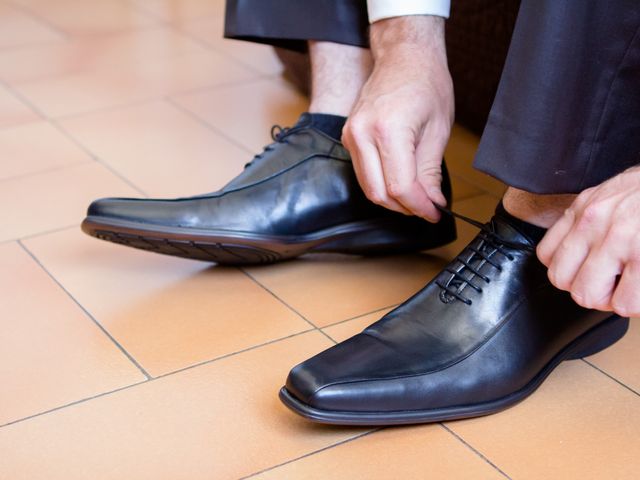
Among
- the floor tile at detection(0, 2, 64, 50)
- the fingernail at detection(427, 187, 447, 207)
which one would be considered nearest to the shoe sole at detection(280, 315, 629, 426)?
the fingernail at detection(427, 187, 447, 207)

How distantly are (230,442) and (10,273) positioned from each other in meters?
0.47

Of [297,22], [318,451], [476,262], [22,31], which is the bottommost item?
[22,31]

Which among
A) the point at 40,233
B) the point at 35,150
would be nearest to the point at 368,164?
the point at 40,233

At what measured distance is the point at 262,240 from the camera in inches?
44.8

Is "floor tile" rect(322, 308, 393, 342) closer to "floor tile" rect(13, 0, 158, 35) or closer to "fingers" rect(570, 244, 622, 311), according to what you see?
"fingers" rect(570, 244, 622, 311)

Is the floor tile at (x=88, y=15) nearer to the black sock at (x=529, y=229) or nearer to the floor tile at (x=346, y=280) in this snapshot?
the floor tile at (x=346, y=280)

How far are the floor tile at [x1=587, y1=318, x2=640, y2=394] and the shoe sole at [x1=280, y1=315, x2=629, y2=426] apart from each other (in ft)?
0.03

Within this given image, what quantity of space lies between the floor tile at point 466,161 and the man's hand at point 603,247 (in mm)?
621

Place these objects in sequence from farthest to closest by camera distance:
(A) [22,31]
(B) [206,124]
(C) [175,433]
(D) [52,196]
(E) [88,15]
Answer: (E) [88,15] → (A) [22,31] → (B) [206,124] → (D) [52,196] → (C) [175,433]

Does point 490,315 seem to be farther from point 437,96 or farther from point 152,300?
point 152,300

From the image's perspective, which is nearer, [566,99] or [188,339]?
[566,99]

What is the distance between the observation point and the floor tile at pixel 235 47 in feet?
6.68

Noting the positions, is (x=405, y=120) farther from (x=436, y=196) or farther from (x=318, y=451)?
(x=318, y=451)

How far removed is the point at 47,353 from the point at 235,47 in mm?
1256
